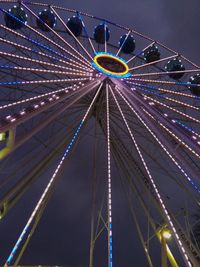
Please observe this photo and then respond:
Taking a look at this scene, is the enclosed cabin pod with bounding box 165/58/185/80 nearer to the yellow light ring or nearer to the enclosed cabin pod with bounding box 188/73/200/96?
the enclosed cabin pod with bounding box 188/73/200/96

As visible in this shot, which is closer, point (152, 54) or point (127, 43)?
point (152, 54)

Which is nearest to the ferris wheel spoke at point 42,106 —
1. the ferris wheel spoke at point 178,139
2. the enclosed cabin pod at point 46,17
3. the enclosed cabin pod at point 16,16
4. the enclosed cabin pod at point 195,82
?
the ferris wheel spoke at point 178,139

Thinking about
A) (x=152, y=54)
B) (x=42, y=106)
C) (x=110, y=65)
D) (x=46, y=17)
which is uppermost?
(x=46, y=17)

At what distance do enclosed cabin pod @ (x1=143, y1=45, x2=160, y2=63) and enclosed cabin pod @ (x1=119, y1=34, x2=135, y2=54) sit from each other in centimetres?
75

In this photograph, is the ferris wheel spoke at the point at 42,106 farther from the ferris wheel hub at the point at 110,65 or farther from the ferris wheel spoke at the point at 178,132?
the ferris wheel spoke at the point at 178,132

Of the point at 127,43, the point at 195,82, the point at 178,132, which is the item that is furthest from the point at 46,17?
the point at 178,132

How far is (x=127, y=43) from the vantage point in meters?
18.3

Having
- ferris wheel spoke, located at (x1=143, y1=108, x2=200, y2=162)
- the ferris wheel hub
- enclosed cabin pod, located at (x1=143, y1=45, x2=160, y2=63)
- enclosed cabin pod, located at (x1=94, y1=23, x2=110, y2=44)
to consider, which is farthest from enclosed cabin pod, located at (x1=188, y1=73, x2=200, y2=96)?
ferris wheel spoke, located at (x1=143, y1=108, x2=200, y2=162)

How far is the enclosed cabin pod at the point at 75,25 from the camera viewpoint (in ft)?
55.7

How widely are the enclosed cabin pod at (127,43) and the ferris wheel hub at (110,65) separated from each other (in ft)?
7.27

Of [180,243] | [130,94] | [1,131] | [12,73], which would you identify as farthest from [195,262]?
[12,73]

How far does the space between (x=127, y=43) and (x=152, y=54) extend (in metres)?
1.24

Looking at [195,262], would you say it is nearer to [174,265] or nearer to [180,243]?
[180,243]

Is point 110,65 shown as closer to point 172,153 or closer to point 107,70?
point 107,70
